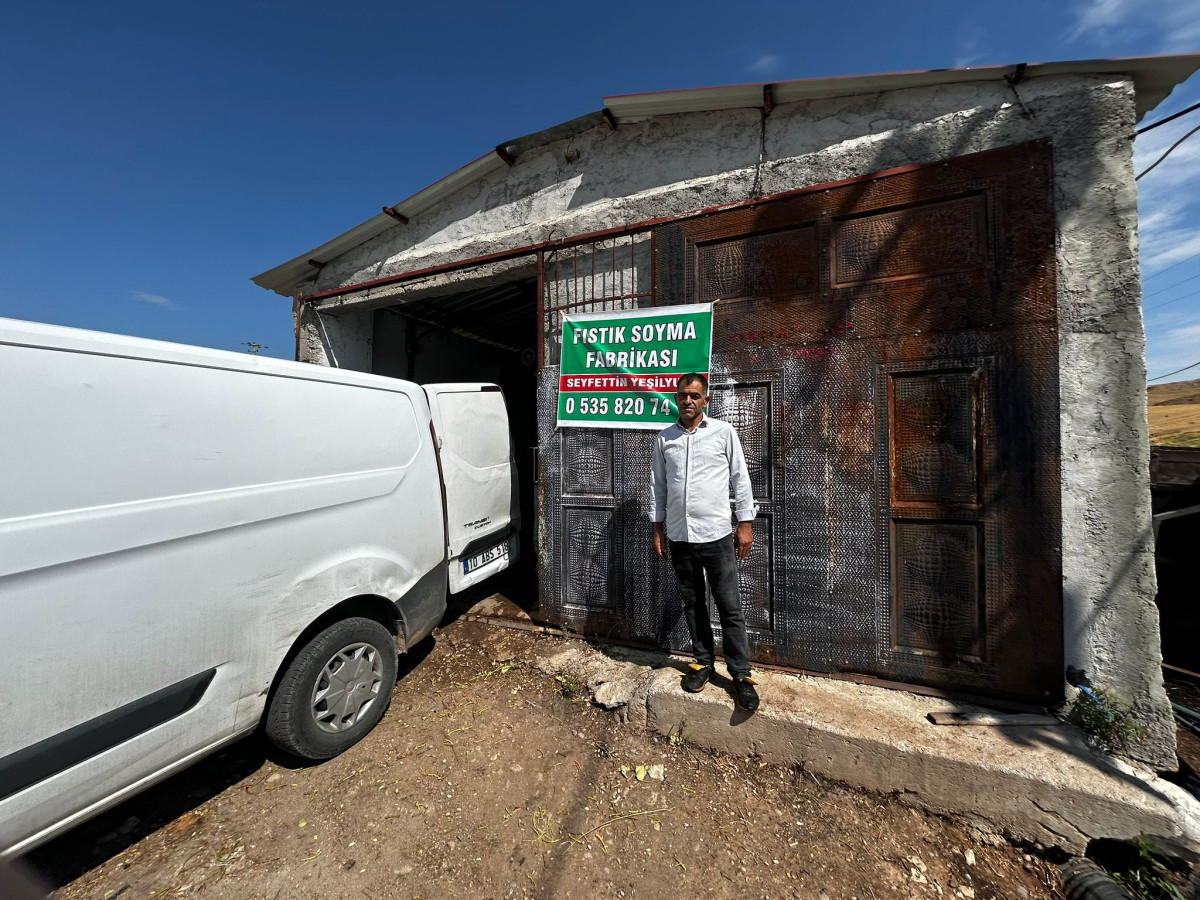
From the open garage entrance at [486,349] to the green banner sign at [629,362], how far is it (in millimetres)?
1240

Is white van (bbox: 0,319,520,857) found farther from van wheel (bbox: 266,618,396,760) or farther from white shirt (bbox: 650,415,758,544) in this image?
white shirt (bbox: 650,415,758,544)

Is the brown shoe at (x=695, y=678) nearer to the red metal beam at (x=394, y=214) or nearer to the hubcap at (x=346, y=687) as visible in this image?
the hubcap at (x=346, y=687)

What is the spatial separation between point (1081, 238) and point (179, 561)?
473cm

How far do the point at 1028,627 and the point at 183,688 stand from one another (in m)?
4.25

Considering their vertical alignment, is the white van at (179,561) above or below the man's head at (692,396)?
below

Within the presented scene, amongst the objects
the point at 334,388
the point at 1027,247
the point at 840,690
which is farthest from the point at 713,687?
the point at 1027,247

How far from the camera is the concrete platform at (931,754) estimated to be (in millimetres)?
2016

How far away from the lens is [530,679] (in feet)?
10.7

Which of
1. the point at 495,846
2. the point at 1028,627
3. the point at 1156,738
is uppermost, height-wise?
the point at 1028,627

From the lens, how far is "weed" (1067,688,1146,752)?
89.7 inches

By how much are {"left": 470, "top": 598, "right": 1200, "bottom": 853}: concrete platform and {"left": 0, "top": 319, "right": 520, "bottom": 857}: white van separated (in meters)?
1.68

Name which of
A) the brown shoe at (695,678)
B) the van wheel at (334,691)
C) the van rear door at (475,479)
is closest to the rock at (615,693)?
the brown shoe at (695,678)

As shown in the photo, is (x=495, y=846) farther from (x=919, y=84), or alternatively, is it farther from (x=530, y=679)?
(x=919, y=84)

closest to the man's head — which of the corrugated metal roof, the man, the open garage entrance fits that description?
the man
